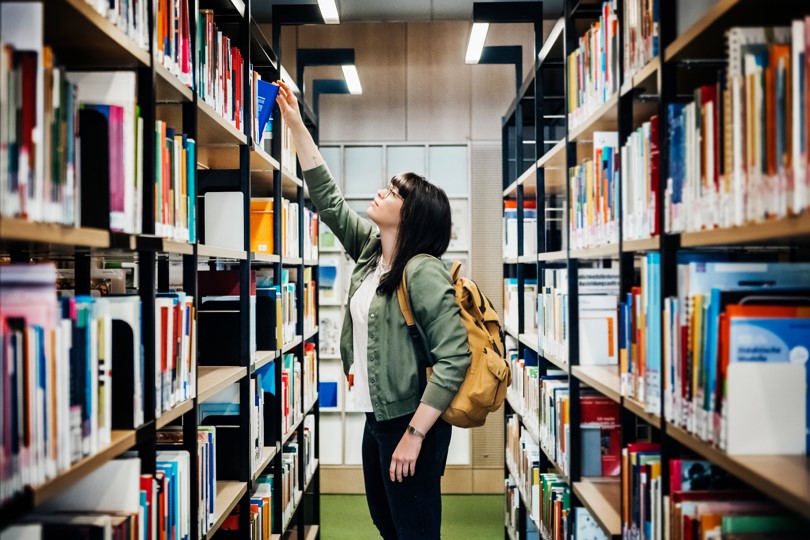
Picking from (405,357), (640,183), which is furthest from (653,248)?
(405,357)

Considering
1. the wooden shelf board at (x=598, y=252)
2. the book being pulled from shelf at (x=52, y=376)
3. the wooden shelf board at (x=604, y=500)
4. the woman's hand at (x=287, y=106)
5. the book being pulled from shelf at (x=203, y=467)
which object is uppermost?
the woman's hand at (x=287, y=106)

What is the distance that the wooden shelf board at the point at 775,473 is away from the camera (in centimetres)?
100

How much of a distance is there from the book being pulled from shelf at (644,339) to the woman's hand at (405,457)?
0.67 m

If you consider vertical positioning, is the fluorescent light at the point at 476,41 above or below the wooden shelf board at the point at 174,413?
above

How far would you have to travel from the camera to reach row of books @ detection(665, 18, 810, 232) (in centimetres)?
104

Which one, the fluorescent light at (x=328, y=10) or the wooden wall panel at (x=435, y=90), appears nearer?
the fluorescent light at (x=328, y=10)

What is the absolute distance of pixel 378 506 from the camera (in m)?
2.42

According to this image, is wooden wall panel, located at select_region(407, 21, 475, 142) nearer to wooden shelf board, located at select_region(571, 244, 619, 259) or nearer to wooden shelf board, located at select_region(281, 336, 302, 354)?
wooden shelf board, located at select_region(281, 336, 302, 354)

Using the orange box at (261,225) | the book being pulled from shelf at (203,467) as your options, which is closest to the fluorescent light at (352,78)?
the orange box at (261,225)

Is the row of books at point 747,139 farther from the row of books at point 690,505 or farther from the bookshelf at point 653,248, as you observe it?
the row of books at point 690,505

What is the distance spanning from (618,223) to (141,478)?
1.38 meters

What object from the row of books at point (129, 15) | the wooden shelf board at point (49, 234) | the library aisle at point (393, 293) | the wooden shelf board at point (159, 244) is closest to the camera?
the wooden shelf board at point (49, 234)

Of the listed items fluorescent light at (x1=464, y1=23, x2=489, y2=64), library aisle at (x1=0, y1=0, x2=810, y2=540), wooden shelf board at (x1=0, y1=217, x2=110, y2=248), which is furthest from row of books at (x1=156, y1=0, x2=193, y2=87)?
fluorescent light at (x1=464, y1=23, x2=489, y2=64)

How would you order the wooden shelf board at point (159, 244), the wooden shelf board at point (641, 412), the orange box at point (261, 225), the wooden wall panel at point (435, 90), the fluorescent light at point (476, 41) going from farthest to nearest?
the wooden wall panel at point (435, 90) → the fluorescent light at point (476, 41) → the orange box at point (261, 225) → the wooden shelf board at point (641, 412) → the wooden shelf board at point (159, 244)
